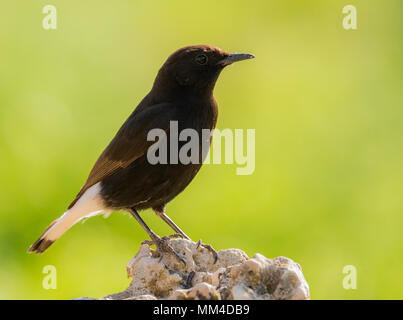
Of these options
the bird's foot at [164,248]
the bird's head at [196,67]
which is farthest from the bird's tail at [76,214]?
the bird's head at [196,67]

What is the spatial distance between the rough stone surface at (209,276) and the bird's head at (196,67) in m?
1.57

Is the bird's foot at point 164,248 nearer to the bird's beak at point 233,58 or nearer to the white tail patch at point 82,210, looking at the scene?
the white tail patch at point 82,210

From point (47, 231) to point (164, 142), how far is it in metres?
1.60

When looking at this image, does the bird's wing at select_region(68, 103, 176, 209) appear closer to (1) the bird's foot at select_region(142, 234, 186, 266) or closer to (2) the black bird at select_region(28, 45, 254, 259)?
(2) the black bird at select_region(28, 45, 254, 259)

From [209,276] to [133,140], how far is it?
180 centimetres

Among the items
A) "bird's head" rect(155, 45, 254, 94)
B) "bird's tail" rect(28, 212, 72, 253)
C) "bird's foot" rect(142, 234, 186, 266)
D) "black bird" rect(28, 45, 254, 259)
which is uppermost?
"bird's head" rect(155, 45, 254, 94)

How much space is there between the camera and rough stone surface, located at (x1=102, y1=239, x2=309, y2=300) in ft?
13.9

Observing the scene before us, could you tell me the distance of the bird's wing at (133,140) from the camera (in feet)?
19.9

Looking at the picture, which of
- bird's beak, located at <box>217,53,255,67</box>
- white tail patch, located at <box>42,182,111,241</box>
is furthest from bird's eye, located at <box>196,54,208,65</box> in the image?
white tail patch, located at <box>42,182,111,241</box>

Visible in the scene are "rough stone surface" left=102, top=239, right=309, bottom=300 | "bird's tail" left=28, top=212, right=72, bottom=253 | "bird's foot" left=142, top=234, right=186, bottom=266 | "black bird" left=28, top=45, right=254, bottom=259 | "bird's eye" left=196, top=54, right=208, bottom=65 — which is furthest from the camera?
"bird's tail" left=28, top=212, right=72, bottom=253

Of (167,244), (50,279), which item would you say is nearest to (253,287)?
(167,244)

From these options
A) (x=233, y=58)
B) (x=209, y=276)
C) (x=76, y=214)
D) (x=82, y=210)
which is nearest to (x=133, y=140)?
(x=82, y=210)

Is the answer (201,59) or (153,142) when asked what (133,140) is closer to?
(153,142)

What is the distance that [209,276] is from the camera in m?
4.87
